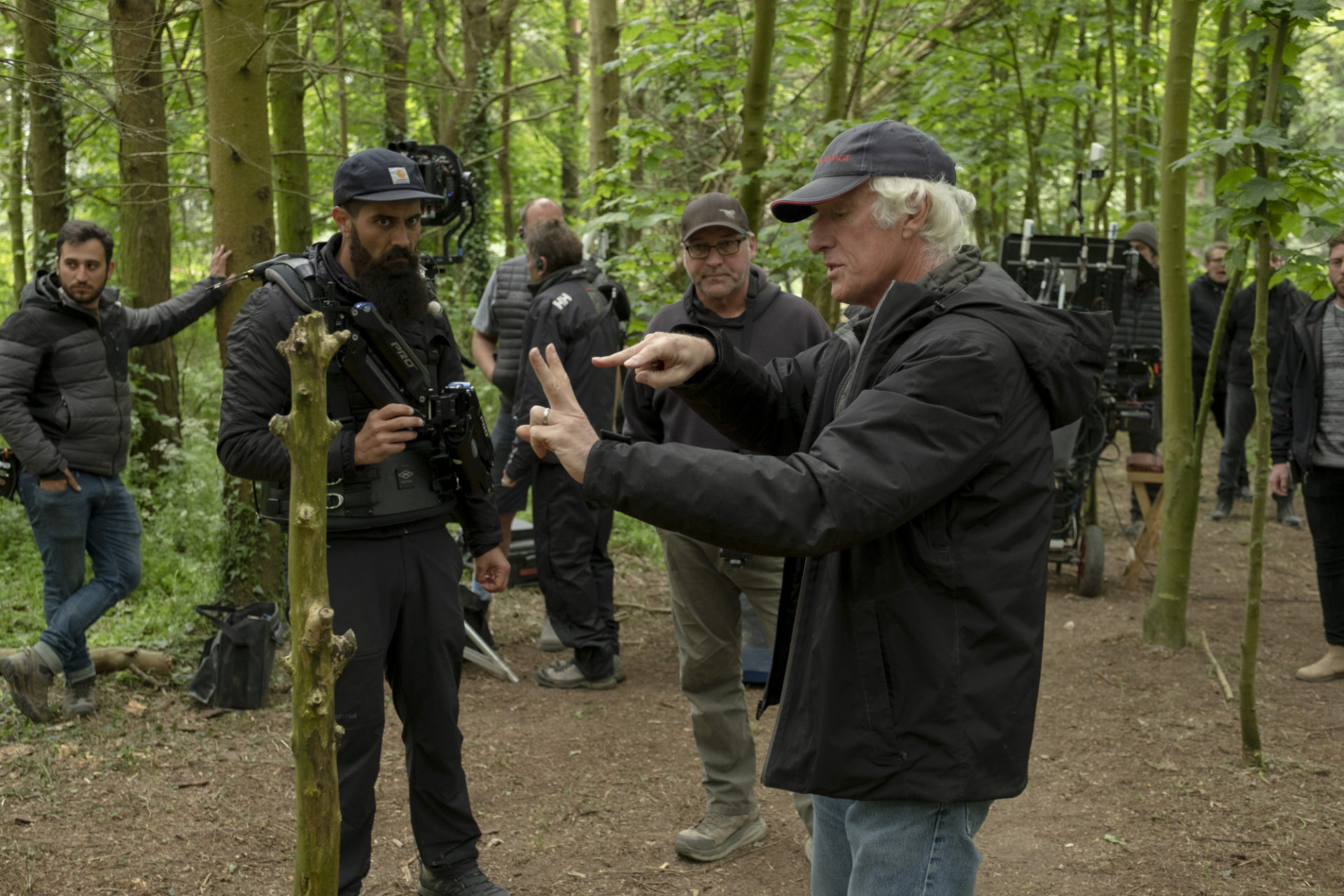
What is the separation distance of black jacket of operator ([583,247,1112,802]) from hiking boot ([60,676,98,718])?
176 inches

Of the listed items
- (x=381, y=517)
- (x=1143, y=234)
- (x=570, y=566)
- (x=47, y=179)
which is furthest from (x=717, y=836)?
(x=47, y=179)

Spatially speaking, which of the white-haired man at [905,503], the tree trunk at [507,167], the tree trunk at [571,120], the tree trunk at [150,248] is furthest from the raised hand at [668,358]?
the tree trunk at [571,120]

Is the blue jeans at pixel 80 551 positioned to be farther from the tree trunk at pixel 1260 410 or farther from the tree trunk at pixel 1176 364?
the tree trunk at pixel 1176 364

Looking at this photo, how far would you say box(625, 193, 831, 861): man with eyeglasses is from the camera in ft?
14.0

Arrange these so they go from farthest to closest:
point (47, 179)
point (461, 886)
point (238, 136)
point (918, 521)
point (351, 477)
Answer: point (47, 179)
point (238, 136)
point (461, 886)
point (351, 477)
point (918, 521)

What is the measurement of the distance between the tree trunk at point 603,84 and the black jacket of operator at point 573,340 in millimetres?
4479

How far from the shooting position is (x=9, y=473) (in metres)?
5.41

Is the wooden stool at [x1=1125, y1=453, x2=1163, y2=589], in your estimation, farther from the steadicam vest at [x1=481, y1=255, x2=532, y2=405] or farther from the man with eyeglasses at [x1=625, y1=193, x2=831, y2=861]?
the man with eyeglasses at [x1=625, y1=193, x2=831, y2=861]

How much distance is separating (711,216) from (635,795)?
2.52 metres

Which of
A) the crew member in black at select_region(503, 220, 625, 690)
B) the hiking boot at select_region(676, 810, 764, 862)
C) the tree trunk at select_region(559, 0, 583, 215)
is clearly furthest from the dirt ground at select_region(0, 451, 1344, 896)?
the tree trunk at select_region(559, 0, 583, 215)

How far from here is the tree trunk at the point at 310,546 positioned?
2277 millimetres

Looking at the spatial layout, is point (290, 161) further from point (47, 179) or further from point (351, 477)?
point (351, 477)

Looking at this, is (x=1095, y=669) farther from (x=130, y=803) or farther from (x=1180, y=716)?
(x=130, y=803)

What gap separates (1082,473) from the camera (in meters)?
8.08
